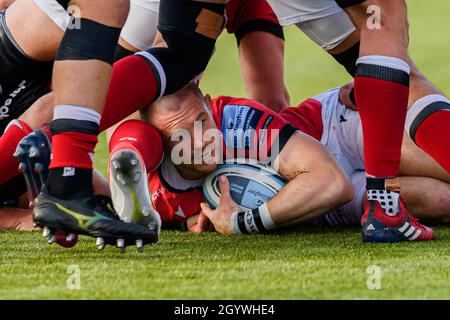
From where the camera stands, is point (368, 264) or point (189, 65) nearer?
point (368, 264)

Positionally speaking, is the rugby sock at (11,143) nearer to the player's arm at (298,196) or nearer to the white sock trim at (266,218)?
the player's arm at (298,196)

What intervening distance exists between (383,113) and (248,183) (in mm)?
729

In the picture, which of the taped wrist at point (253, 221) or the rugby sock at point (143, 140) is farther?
the taped wrist at point (253, 221)

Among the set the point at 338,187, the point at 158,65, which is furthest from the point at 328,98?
the point at 158,65

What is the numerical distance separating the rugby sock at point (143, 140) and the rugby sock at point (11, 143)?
0.35m

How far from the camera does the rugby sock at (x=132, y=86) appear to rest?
3.63 meters

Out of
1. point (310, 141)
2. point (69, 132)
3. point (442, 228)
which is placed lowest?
point (442, 228)

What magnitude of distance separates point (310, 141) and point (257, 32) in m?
1.22

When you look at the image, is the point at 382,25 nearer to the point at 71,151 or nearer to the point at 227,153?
the point at 227,153

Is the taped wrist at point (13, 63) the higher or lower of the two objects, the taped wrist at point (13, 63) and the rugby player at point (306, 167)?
the higher

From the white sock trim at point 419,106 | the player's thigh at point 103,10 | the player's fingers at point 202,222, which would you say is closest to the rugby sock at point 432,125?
the white sock trim at point 419,106
